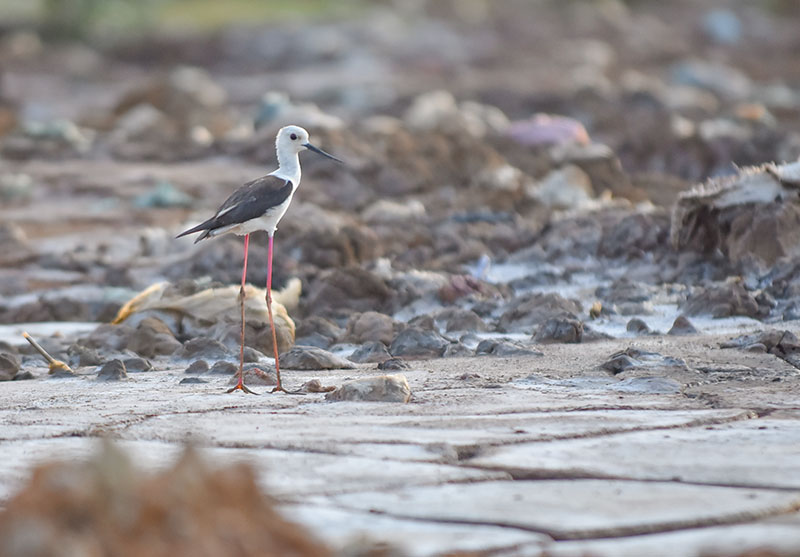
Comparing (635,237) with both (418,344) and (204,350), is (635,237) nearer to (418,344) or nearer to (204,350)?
(418,344)

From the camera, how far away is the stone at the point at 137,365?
5660mm

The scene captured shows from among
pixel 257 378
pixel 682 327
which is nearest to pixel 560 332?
pixel 682 327

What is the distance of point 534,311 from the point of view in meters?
6.55

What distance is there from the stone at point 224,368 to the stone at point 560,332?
1.35 metres

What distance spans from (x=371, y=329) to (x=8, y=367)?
162cm

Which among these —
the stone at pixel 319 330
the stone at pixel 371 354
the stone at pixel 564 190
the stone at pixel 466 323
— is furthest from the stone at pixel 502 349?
the stone at pixel 564 190

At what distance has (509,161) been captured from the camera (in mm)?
14406

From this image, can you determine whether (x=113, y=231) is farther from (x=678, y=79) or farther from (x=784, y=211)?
(x=678, y=79)

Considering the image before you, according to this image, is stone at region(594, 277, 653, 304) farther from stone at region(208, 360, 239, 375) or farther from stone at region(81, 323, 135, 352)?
stone at region(81, 323, 135, 352)

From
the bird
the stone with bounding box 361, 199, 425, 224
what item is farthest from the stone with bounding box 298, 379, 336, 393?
the stone with bounding box 361, 199, 425, 224

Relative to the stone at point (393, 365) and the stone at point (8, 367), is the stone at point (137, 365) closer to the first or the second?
the stone at point (8, 367)

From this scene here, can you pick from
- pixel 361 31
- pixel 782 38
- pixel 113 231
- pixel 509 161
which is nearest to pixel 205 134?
pixel 509 161

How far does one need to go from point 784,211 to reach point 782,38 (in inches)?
1528

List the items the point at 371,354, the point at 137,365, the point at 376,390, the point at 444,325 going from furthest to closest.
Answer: the point at 444,325
the point at 371,354
the point at 137,365
the point at 376,390
